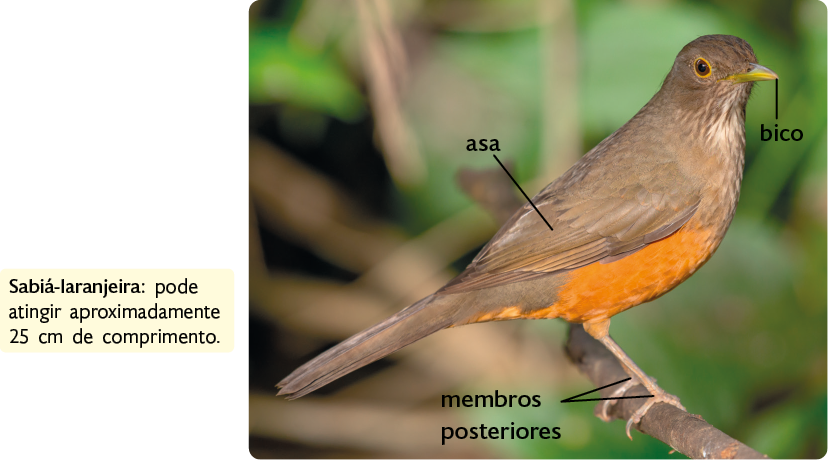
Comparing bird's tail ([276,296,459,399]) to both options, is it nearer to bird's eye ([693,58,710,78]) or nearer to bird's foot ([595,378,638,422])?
bird's foot ([595,378,638,422])

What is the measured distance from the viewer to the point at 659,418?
339 cm

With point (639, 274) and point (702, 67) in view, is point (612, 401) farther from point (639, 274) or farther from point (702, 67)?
point (702, 67)

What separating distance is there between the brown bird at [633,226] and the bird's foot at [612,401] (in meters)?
0.11

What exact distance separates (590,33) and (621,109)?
583mm

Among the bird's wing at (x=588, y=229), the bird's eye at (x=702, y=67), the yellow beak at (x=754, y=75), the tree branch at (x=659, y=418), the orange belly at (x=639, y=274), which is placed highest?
the bird's eye at (x=702, y=67)

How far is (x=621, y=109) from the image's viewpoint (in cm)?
493

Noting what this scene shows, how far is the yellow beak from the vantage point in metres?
3.37

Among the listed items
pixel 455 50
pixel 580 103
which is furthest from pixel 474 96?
pixel 580 103

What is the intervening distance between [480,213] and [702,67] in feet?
6.54

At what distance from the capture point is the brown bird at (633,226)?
350cm

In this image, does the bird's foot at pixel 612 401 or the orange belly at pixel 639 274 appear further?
the bird's foot at pixel 612 401

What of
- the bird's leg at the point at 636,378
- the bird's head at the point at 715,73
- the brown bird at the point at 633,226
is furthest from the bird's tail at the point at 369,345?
the bird's head at the point at 715,73

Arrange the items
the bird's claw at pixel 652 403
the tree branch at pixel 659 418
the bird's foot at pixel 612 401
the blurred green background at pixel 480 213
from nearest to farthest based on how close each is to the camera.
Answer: the tree branch at pixel 659 418 < the bird's claw at pixel 652 403 < the bird's foot at pixel 612 401 < the blurred green background at pixel 480 213

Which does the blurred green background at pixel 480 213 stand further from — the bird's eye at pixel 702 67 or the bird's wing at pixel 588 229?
the bird's wing at pixel 588 229
